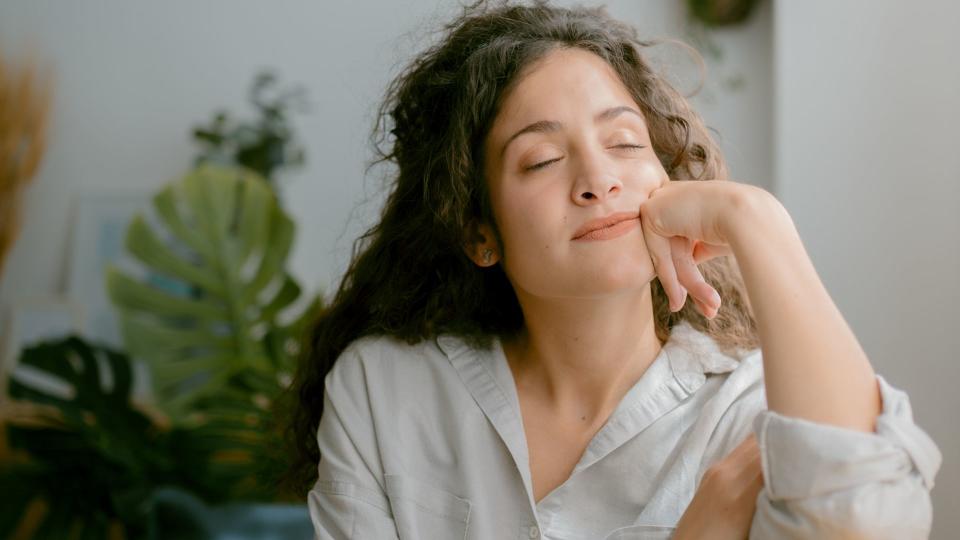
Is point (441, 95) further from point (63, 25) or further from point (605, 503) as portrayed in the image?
point (63, 25)

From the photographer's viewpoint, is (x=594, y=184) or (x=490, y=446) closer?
(x=594, y=184)

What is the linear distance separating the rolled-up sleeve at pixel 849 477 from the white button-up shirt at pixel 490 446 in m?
0.20

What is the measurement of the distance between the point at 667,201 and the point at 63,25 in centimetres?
255

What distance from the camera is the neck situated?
4.13 ft

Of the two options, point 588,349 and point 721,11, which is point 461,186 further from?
point 721,11

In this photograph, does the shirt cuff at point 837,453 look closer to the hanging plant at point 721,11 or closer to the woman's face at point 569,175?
the woman's face at point 569,175

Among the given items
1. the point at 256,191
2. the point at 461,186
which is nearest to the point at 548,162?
the point at 461,186

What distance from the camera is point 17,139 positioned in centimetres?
302

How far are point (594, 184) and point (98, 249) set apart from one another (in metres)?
2.26

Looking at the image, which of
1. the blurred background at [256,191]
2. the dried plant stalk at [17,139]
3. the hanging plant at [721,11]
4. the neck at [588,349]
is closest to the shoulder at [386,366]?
the neck at [588,349]

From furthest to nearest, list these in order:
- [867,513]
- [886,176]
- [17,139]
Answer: [17,139], [886,176], [867,513]

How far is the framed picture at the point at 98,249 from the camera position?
3025 millimetres

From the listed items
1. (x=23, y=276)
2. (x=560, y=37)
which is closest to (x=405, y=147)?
(x=560, y=37)

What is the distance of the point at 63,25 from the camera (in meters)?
3.14
